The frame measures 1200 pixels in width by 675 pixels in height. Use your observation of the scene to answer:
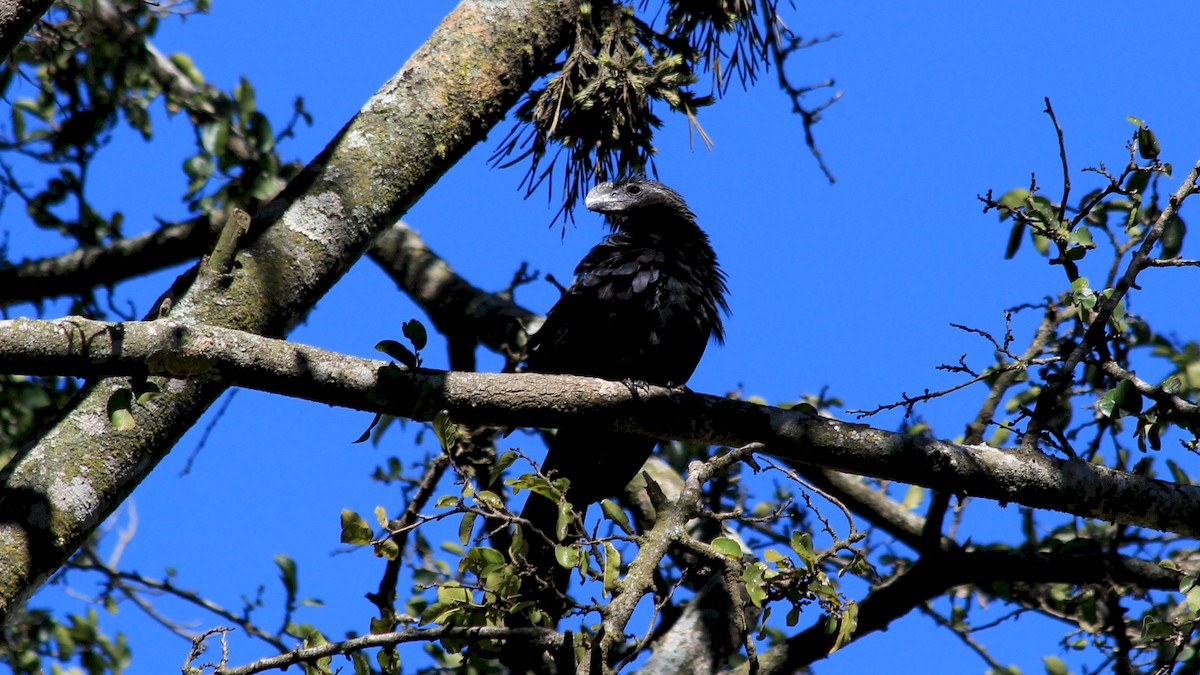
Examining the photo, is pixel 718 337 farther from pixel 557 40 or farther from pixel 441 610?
pixel 441 610

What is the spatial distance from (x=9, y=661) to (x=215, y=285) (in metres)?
2.65

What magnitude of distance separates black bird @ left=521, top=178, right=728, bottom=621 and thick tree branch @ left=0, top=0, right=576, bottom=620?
0.69m

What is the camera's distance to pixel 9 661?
4746mm

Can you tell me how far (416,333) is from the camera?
2664 millimetres

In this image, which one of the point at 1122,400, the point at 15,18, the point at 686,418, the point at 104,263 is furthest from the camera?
the point at 104,263

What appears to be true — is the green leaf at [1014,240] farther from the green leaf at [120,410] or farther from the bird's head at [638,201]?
the green leaf at [120,410]

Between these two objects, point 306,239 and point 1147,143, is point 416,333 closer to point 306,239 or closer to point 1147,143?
point 306,239

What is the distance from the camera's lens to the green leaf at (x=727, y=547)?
2.34 metres

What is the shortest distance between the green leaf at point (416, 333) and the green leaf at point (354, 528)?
0.43 m

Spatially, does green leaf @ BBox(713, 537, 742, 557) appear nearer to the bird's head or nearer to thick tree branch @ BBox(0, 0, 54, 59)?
thick tree branch @ BBox(0, 0, 54, 59)

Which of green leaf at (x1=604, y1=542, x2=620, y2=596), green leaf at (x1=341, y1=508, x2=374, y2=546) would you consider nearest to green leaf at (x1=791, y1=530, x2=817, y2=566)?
green leaf at (x1=604, y1=542, x2=620, y2=596)

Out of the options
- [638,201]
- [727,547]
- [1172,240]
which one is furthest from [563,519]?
[638,201]

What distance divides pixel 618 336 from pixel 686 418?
0.89 meters

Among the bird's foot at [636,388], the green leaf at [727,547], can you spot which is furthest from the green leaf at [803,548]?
the bird's foot at [636,388]
